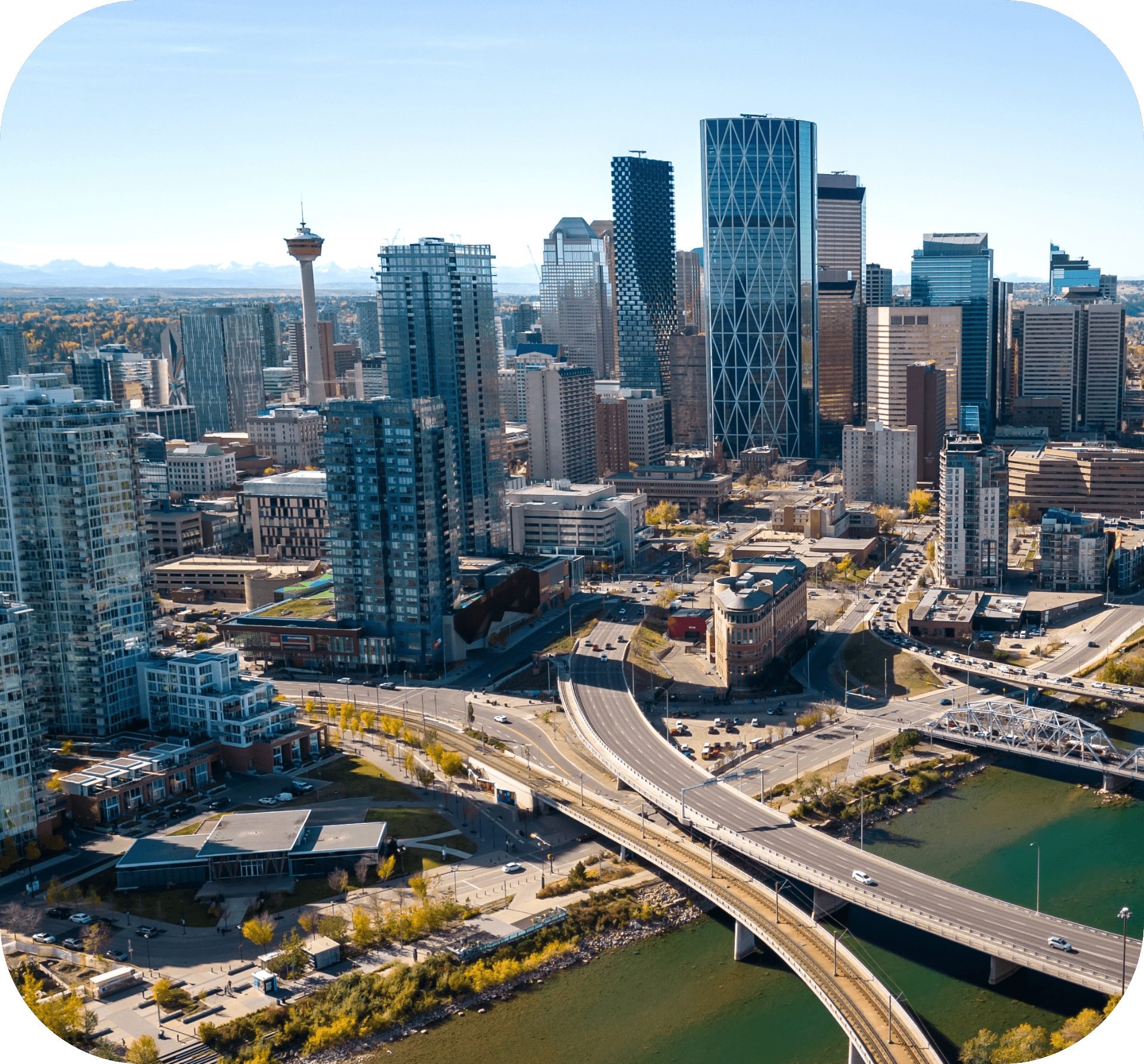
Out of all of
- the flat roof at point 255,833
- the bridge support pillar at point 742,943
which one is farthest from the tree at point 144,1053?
the bridge support pillar at point 742,943

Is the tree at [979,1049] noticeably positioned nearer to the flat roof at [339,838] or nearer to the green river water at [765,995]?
the green river water at [765,995]

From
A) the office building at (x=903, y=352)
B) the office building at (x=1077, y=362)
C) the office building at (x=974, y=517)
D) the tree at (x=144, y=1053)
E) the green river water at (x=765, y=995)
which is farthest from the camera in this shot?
the office building at (x=1077, y=362)

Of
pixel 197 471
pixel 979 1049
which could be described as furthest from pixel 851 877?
pixel 197 471

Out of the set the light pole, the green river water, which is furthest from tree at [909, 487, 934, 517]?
the light pole

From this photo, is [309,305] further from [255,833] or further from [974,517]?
[255,833]

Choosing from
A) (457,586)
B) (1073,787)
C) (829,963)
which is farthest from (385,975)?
(457,586)
